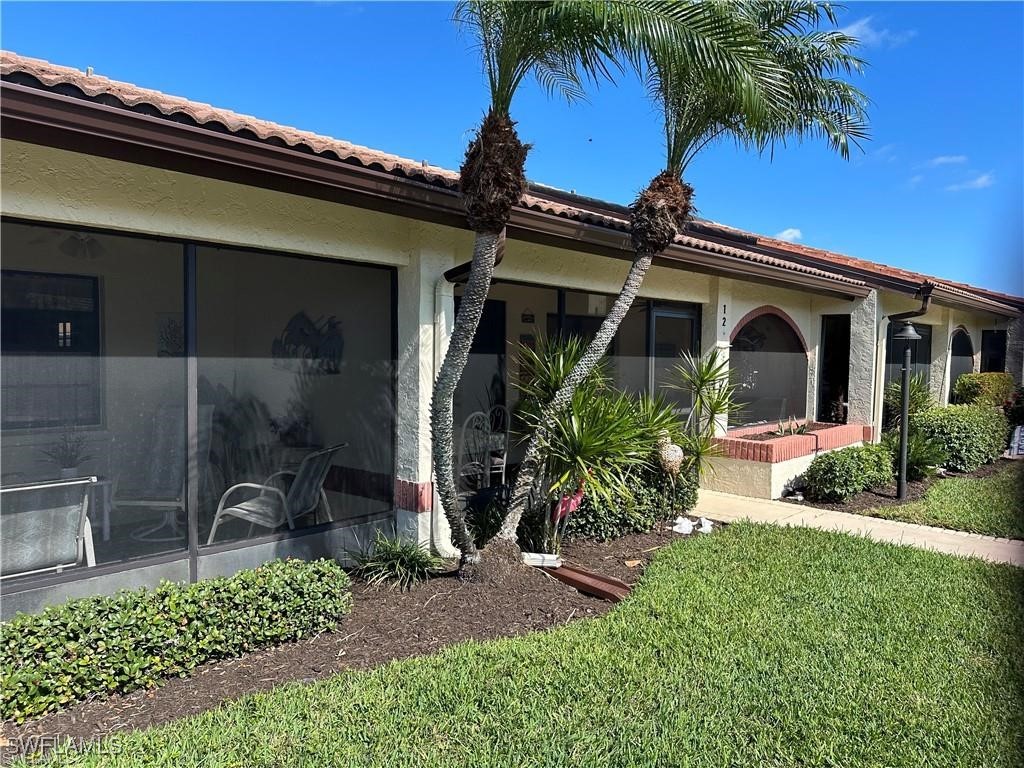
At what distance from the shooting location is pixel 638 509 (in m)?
7.53

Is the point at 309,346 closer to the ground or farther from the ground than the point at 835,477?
farther from the ground

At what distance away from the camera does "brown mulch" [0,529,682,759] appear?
11.8 ft

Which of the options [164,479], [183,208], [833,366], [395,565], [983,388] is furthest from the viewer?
[983,388]

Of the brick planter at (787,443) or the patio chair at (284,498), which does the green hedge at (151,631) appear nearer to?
the patio chair at (284,498)

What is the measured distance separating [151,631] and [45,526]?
4.07ft

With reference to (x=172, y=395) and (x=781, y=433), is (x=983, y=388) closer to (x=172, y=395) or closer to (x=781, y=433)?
(x=781, y=433)

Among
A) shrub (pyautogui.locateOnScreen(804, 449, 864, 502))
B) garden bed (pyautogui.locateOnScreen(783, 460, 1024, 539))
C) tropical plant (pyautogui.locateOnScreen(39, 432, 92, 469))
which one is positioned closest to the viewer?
tropical plant (pyautogui.locateOnScreen(39, 432, 92, 469))

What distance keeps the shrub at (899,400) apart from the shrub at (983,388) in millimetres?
3643

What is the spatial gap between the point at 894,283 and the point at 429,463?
944 centimetres

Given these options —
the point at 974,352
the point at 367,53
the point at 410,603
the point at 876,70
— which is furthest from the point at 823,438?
the point at 974,352

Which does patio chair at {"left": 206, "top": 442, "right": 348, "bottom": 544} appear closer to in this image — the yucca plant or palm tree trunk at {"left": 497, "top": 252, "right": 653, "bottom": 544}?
palm tree trunk at {"left": 497, "top": 252, "right": 653, "bottom": 544}

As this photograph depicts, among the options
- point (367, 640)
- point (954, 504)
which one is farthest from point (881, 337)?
point (367, 640)

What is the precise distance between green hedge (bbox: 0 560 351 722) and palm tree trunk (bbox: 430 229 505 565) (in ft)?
3.36

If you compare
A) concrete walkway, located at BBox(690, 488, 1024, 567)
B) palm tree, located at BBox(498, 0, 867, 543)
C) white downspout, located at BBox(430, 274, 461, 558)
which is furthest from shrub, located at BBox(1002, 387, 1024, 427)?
white downspout, located at BBox(430, 274, 461, 558)
